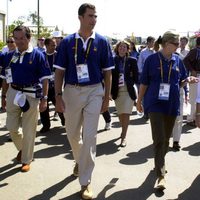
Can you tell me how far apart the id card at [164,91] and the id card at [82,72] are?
39.8 inches

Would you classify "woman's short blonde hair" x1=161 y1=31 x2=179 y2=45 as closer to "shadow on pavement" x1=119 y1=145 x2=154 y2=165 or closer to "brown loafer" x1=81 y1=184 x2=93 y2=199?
"brown loafer" x1=81 y1=184 x2=93 y2=199

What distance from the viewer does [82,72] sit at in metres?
4.60

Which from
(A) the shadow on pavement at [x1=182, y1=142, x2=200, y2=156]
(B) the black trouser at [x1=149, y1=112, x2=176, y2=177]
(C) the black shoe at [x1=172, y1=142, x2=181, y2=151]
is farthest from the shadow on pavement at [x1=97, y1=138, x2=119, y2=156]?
(B) the black trouser at [x1=149, y1=112, x2=176, y2=177]

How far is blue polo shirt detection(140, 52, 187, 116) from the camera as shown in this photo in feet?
16.4

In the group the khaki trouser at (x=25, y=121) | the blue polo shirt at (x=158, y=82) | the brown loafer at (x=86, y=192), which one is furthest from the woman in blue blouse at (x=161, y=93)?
the khaki trouser at (x=25, y=121)

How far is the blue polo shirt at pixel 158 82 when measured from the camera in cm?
500

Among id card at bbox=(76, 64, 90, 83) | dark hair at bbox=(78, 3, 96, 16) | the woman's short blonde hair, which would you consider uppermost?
dark hair at bbox=(78, 3, 96, 16)

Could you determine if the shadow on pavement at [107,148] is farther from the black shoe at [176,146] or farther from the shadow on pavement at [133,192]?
the shadow on pavement at [133,192]

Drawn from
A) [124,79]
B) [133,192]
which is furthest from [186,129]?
[133,192]

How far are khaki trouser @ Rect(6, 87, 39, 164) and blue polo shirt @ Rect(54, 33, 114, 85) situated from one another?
3.54 ft

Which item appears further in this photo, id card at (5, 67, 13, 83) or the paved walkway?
id card at (5, 67, 13, 83)

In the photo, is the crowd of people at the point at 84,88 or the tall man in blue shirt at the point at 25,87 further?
the tall man in blue shirt at the point at 25,87

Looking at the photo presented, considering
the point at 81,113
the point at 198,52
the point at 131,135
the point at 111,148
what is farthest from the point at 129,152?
the point at 198,52

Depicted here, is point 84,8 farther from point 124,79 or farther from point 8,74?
point 124,79
